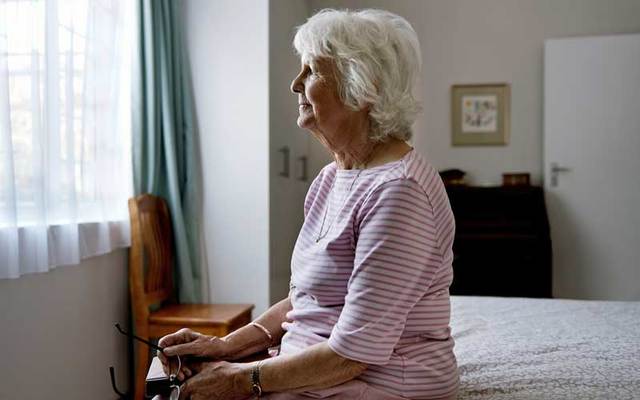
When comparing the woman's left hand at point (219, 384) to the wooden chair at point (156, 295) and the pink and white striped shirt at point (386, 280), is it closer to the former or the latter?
the pink and white striped shirt at point (386, 280)

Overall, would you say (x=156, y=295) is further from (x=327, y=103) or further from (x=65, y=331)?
(x=327, y=103)

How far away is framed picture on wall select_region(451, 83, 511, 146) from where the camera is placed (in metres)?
4.50

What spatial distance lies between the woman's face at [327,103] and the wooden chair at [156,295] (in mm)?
1562

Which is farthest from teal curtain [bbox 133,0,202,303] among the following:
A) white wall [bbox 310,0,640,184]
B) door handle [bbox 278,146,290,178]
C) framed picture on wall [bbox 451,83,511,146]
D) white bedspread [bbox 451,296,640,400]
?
framed picture on wall [bbox 451,83,511,146]

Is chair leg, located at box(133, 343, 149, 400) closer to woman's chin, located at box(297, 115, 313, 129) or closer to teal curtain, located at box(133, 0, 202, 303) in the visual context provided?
teal curtain, located at box(133, 0, 202, 303)

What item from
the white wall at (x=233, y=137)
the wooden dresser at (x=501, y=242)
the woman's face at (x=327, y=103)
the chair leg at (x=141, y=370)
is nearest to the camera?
the woman's face at (x=327, y=103)

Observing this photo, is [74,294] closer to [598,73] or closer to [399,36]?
[399,36]

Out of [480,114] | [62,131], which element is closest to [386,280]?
[62,131]

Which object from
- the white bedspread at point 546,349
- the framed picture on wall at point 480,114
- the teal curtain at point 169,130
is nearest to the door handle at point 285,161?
the teal curtain at point 169,130

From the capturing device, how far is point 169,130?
2.96 metres

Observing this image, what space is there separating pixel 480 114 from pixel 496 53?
0.47m

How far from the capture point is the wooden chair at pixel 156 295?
8.66ft

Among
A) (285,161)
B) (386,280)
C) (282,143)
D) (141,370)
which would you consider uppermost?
(282,143)

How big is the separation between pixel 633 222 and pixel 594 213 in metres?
0.27
